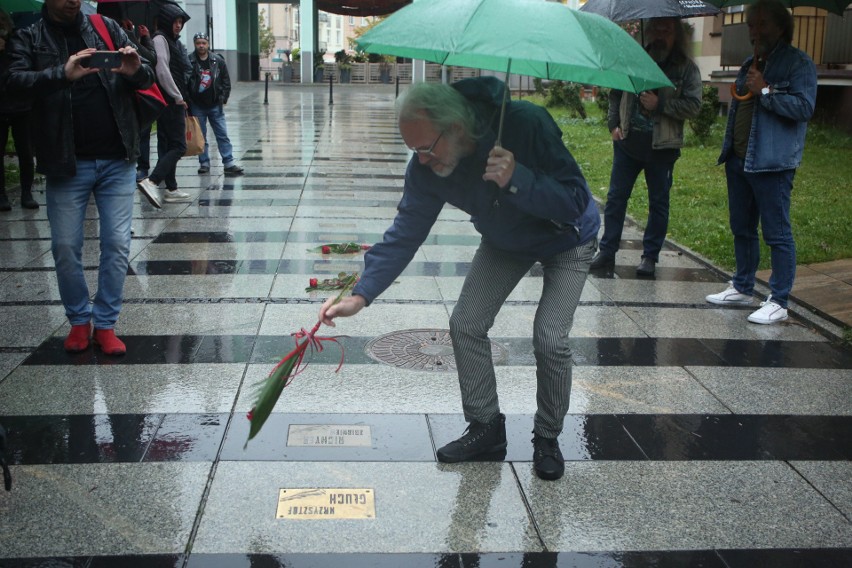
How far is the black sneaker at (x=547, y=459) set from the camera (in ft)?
11.6

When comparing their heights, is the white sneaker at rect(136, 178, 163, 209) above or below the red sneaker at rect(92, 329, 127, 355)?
above

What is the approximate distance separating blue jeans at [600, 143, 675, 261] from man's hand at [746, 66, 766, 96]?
0.98m

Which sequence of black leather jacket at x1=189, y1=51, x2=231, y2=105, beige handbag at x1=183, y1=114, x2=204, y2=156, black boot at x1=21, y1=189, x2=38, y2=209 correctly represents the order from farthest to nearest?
black leather jacket at x1=189, y1=51, x2=231, y2=105
beige handbag at x1=183, y1=114, x2=204, y2=156
black boot at x1=21, y1=189, x2=38, y2=209

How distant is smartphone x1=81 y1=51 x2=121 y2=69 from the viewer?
4.39 m

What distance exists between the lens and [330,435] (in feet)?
12.7

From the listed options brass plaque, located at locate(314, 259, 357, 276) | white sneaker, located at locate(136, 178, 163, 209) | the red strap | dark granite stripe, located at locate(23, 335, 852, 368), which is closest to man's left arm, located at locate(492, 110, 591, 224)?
dark granite stripe, located at locate(23, 335, 852, 368)

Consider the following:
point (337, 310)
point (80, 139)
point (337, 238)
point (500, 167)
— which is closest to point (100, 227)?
point (80, 139)

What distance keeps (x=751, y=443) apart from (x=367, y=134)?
15076 mm

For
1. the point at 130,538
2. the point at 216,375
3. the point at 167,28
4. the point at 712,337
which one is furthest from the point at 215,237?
the point at 130,538

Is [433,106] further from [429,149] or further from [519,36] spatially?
[519,36]

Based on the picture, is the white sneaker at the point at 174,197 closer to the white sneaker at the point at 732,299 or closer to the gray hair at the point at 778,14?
the white sneaker at the point at 732,299

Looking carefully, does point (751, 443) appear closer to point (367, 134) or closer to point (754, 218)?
point (754, 218)

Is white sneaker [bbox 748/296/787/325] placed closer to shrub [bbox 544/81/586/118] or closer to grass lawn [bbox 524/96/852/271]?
grass lawn [bbox 524/96/852/271]

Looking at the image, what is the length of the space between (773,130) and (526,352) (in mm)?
2186
